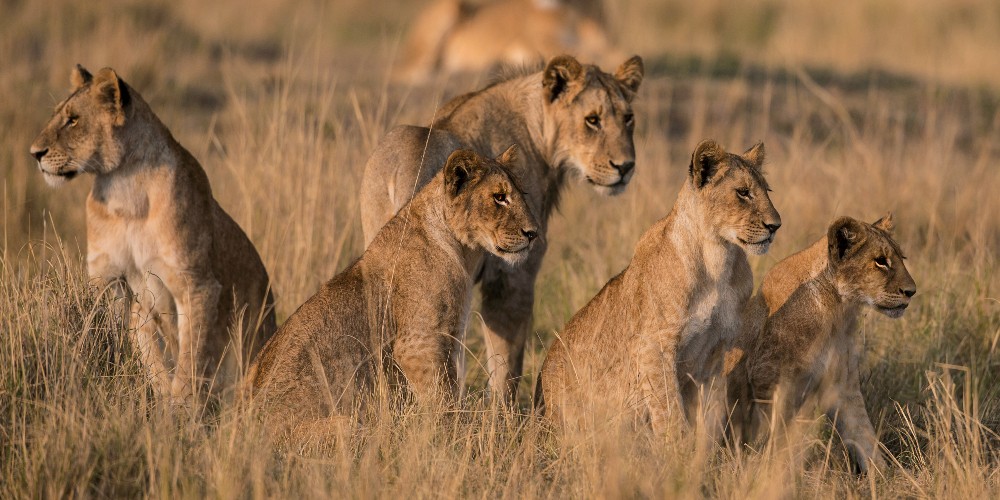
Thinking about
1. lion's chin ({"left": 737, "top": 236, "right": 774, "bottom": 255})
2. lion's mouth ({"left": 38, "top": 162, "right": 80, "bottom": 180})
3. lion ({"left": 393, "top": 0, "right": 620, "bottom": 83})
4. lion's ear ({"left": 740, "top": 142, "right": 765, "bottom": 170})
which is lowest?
lion ({"left": 393, "top": 0, "right": 620, "bottom": 83})

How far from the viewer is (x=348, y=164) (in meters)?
8.17

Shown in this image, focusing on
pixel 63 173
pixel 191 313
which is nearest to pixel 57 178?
pixel 63 173

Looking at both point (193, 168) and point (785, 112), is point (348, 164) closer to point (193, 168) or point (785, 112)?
point (193, 168)

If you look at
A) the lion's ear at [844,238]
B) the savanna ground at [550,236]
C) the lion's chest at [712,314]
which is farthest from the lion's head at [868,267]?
the lion's chest at [712,314]

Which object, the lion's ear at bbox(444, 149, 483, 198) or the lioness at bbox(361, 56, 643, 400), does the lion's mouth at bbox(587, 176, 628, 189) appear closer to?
the lioness at bbox(361, 56, 643, 400)

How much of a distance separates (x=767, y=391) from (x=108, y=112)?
3125 mm

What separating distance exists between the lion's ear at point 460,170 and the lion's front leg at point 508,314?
0.99 m

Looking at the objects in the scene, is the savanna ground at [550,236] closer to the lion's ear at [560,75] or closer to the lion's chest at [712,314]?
the lion's chest at [712,314]

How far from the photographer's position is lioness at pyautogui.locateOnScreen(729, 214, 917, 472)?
5531 millimetres

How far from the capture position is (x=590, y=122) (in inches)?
257

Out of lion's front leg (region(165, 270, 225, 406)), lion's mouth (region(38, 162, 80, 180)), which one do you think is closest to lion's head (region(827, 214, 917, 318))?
lion's front leg (region(165, 270, 225, 406))

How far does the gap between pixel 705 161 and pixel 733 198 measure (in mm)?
190

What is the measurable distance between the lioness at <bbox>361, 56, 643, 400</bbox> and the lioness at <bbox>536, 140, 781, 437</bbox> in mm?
845

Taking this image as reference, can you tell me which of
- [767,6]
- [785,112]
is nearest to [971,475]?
[785,112]
